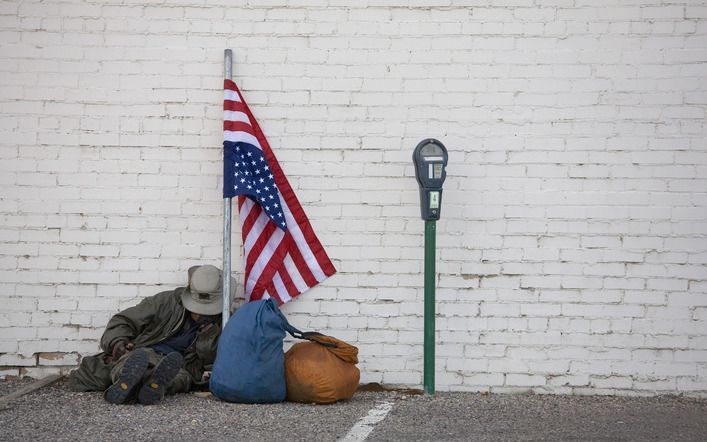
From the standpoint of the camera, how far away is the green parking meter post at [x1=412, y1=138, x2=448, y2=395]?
716cm

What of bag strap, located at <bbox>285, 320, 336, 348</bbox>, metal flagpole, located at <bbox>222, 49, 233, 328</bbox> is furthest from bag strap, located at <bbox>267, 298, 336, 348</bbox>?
metal flagpole, located at <bbox>222, 49, 233, 328</bbox>

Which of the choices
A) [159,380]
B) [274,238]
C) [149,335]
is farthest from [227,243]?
[159,380]

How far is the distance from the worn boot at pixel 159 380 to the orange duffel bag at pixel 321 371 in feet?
2.55

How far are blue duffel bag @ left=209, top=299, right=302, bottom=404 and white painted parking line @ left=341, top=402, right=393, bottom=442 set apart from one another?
667 millimetres

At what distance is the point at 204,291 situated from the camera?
7438 millimetres

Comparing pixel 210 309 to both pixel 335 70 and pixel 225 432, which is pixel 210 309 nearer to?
pixel 225 432

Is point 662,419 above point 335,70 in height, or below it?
below

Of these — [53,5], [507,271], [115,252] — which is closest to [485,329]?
[507,271]

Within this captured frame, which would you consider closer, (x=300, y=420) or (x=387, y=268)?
(x=300, y=420)

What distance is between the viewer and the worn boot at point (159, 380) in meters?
6.87

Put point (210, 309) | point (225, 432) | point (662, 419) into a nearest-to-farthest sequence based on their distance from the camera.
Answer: point (225, 432), point (662, 419), point (210, 309)

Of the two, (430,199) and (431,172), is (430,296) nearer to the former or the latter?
(430,199)

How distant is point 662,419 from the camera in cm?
694

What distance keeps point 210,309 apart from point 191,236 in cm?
62
